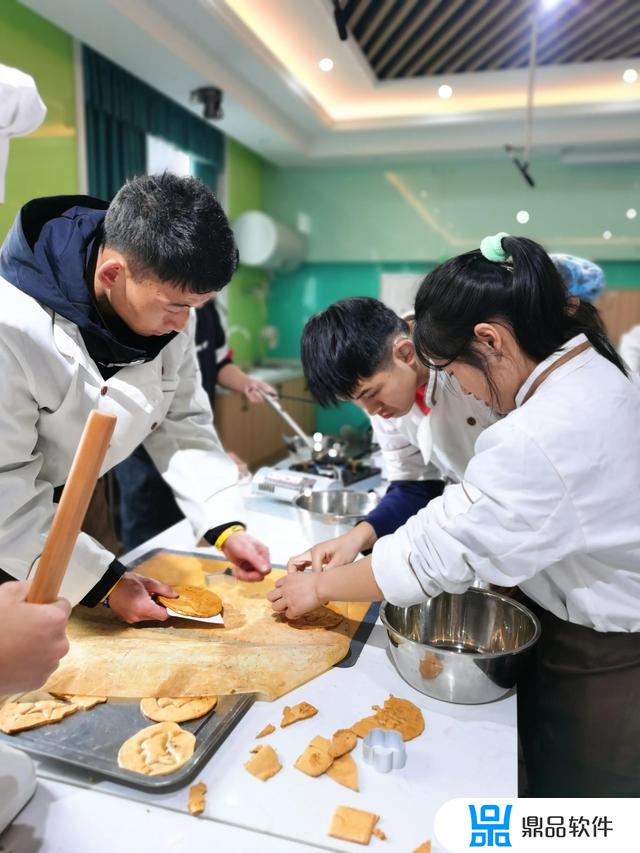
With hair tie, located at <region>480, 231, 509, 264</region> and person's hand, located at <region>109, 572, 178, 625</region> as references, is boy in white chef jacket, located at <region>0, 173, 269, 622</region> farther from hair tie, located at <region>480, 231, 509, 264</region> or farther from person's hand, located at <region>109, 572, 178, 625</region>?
hair tie, located at <region>480, 231, 509, 264</region>

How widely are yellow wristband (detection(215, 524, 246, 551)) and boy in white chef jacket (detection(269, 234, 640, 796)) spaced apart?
1.16ft

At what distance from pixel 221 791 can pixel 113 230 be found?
3.08ft

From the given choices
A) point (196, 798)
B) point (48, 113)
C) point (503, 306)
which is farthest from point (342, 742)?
point (48, 113)

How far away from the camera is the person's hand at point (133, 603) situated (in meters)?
1.19

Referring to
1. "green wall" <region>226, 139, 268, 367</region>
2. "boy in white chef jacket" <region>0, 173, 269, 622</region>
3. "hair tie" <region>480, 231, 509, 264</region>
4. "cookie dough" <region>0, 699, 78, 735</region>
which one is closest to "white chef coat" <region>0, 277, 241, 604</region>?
"boy in white chef jacket" <region>0, 173, 269, 622</region>

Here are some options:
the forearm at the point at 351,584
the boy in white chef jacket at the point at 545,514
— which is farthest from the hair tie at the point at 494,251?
the forearm at the point at 351,584

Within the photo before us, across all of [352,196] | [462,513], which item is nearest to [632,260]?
[352,196]

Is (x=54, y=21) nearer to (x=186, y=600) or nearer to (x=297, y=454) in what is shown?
(x=297, y=454)

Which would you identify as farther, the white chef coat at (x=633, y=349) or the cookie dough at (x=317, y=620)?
the white chef coat at (x=633, y=349)

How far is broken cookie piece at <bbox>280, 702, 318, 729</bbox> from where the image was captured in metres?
0.94

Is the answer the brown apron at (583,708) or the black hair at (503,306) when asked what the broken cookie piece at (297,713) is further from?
the black hair at (503,306)

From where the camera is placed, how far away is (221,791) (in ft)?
2.66

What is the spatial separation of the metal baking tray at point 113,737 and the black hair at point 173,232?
72 cm

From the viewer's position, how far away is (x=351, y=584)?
113 cm
